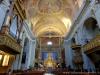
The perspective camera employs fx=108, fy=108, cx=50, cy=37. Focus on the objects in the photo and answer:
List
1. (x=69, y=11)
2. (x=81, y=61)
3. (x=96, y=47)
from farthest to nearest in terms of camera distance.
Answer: (x=69, y=11) → (x=81, y=61) → (x=96, y=47)

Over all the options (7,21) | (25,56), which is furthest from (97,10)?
(25,56)

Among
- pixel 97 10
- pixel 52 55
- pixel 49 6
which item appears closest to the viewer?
pixel 97 10

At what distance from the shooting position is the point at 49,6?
15961 mm

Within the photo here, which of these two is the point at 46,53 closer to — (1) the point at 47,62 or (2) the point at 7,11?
(1) the point at 47,62

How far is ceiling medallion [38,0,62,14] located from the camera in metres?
15.4

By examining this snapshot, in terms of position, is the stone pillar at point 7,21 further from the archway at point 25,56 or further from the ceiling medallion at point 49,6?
the ceiling medallion at point 49,6

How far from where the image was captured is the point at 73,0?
535 inches

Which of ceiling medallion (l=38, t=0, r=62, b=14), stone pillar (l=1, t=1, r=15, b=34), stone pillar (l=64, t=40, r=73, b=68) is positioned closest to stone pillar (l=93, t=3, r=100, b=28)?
stone pillar (l=1, t=1, r=15, b=34)

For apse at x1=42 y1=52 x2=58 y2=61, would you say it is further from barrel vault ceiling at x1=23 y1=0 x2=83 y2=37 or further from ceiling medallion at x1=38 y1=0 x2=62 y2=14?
ceiling medallion at x1=38 y1=0 x2=62 y2=14

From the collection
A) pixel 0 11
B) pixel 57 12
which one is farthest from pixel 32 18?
pixel 0 11

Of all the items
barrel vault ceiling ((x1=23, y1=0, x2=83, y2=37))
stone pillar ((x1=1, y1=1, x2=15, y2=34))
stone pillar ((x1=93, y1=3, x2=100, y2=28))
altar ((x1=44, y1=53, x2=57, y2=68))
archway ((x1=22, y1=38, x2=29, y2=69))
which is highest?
barrel vault ceiling ((x1=23, y1=0, x2=83, y2=37))

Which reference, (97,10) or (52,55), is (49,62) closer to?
(52,55)

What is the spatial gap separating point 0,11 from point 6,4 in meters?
1.06

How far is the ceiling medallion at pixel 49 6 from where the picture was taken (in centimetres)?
1538
